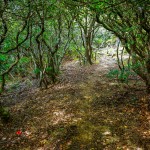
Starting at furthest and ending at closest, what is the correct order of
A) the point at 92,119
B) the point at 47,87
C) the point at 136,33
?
the point at 47,87
the point at 136,33
the point at 92,119

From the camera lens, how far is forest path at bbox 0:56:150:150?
25.4 feet

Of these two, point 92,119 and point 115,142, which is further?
point 92,119

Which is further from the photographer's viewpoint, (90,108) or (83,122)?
(90,108)

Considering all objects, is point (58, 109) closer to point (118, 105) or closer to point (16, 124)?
point (16, 124)

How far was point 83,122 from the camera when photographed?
9.20 meters

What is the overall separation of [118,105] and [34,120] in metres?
3.82

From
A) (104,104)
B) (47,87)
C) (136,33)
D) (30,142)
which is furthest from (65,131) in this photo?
(47,87)

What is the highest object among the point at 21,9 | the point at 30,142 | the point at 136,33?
the point at 21,9

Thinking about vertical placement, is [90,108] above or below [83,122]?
above

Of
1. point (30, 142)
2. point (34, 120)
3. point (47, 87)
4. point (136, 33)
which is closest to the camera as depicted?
point (30, 142)

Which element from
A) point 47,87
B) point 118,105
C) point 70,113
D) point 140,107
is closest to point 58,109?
point 70,113

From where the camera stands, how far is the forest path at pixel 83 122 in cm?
774

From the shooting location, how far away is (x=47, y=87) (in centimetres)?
1565

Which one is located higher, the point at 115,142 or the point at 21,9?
the point at 21,9
